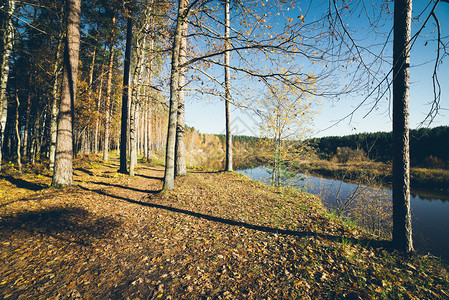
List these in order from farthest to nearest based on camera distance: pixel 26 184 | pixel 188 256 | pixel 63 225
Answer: pixel 26 184 → pixel 63 225 → pixel 188 256

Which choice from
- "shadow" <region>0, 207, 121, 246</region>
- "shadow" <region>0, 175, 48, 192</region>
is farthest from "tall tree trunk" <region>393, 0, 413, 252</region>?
"shadow" <region>0, 175, 48, 192</region>

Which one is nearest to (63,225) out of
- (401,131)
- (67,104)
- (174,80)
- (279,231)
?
(67,104)

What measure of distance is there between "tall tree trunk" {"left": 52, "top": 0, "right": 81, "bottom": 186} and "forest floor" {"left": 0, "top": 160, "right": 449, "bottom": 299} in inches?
35.4

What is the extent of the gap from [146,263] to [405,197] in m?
5.80

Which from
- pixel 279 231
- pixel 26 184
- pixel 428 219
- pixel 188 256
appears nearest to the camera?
pixel 188 256

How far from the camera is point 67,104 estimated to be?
6566mm

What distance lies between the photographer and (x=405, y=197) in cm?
378

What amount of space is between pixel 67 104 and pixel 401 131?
1067 cm

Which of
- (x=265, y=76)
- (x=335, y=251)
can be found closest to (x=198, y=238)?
(x=335, y=251)

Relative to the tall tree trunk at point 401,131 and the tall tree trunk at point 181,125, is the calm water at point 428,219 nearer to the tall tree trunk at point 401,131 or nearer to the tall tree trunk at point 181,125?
the tall tree trunk at point 401,131

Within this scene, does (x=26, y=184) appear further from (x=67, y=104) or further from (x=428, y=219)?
(x=428, y=219)

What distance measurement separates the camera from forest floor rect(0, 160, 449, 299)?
2742 mm

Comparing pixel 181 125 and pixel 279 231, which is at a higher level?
pixel 181 125

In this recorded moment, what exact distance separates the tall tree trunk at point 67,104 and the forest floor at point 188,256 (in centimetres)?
90
